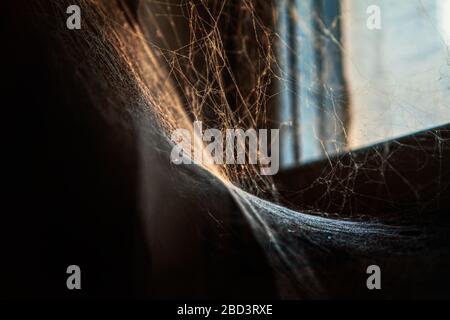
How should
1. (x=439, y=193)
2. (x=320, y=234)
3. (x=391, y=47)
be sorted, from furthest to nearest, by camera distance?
(x=391, y=47) → (x=320, y=234) → (x=439, y=193)

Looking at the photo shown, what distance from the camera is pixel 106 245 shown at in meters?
1.11

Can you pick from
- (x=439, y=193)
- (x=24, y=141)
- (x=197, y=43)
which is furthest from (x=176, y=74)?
(x=439, y=193)

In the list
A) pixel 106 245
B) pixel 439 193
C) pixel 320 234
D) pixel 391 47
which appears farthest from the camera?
pixel 106 245

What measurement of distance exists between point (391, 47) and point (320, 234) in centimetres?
42

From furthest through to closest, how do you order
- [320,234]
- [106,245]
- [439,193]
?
[106,245], [320,234], [439,193]

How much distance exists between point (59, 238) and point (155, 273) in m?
0.26

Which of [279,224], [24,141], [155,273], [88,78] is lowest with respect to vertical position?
[155,273]

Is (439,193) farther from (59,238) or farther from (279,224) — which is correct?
(59,238)

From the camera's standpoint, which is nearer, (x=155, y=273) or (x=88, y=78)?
(x=88, y=78)

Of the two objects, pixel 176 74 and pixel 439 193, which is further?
pixel 176 74

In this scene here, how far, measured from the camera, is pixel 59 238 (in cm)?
101

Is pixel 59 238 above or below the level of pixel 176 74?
below

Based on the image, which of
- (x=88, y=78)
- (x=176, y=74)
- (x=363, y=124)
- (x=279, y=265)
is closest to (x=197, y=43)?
(x=176, y=74)

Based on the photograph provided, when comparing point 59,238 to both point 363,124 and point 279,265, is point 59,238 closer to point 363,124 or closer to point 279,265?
point 279,265
